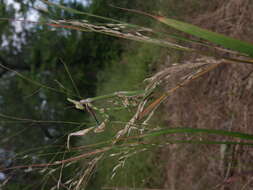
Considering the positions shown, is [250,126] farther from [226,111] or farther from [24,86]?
[24,86]

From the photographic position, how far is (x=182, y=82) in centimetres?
70

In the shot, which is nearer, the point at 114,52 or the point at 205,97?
the point at 205,97

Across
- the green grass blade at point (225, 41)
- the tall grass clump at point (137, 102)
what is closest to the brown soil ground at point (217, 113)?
the tall grass clump at point (137, 102)

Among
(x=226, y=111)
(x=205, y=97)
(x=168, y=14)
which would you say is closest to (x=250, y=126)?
(x=226, y=111)

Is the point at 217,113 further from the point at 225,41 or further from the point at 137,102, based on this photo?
the point at 225,41

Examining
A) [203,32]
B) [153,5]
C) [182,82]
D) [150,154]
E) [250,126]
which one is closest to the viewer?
[203,32]

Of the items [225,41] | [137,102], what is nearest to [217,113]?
[137,102]

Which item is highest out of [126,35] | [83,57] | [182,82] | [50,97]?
[126,35]

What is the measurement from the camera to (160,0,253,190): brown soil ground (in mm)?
1550

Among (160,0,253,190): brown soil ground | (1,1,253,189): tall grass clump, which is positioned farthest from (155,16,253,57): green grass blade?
(160,0,253,190): brown soil ground

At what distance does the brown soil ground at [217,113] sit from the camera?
155 cm

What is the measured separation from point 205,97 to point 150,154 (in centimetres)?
91

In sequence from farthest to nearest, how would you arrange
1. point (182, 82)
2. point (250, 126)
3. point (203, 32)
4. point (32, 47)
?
point (32, 47)
point (250, 126)
point (182, 82)
point (203, 32)

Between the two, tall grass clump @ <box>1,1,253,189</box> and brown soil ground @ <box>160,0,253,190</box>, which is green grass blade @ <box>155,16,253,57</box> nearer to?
tall grass clump @ <box>1,1,253,189</box>
